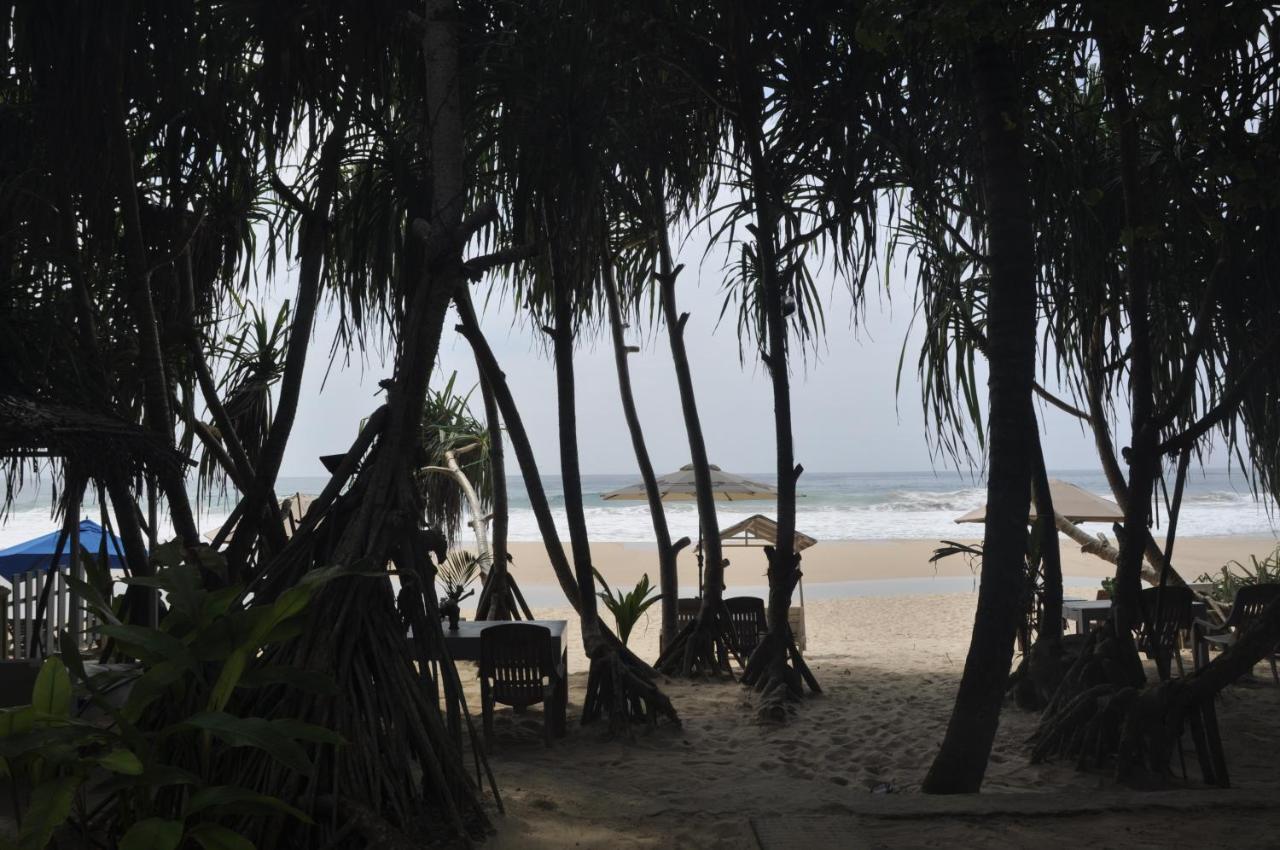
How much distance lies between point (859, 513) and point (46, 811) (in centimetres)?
3344

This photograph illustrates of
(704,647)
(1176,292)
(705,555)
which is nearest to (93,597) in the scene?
(704,647)

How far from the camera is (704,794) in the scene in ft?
13.0

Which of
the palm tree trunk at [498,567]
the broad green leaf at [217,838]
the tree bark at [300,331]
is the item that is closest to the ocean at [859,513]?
the palm tree trunk at [498,567]

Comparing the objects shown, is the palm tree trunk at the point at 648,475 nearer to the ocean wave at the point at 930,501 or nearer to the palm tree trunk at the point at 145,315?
the palm tree trunk at the point at 145,315

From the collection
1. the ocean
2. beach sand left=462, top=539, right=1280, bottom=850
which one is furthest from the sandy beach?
beach sand left=462, top=539, right=1280, bottom=850

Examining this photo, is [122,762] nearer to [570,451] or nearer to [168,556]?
[168,556]

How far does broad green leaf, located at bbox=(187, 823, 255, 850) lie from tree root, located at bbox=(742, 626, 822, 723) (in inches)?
129

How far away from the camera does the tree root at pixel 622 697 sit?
502 centimetres

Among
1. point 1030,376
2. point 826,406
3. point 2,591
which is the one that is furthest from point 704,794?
point 826,406

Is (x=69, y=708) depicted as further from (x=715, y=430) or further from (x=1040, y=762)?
(x=715, y=430)

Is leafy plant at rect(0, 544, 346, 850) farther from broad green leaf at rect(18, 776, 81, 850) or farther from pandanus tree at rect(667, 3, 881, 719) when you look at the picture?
pandanus tree at rect(667, 3, 881, 719)

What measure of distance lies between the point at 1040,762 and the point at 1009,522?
1375 millimetres

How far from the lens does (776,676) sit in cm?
563

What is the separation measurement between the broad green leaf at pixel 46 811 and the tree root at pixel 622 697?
2.99 meters
